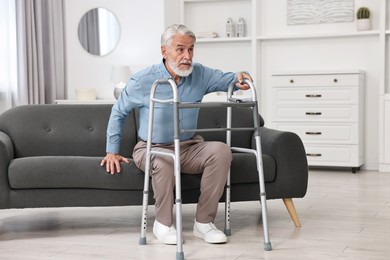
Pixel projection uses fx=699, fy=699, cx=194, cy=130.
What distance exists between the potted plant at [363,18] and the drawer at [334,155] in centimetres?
113

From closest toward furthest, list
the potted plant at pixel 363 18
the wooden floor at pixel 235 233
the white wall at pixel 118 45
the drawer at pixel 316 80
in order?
the wooden floor at pixel 235 233 → the drawer at pixel 316 80 → the potted plant at pixel 363 18 → the white wall at pixel 118 45

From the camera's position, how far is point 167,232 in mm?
3465

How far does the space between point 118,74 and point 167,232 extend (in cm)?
373

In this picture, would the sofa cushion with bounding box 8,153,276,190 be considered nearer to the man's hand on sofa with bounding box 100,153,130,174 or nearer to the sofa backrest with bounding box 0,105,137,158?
the man's hand on sofa with bounding box 100,153,130,174

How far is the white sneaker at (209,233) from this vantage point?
345cm

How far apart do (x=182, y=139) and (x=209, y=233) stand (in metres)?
0.52

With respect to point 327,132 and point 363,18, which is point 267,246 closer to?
point 327,132

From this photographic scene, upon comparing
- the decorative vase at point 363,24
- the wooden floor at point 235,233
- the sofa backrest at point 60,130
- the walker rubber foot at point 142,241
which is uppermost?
the decorative vase at point 363,24

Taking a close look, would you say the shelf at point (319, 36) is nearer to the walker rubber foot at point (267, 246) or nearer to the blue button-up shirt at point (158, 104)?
the blue button-up shirt at point (158, 104)

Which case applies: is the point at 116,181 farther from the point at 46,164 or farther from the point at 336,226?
the point at 336,226

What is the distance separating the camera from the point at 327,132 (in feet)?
21.4

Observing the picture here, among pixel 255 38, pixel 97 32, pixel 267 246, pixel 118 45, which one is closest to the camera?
pixel 267 246

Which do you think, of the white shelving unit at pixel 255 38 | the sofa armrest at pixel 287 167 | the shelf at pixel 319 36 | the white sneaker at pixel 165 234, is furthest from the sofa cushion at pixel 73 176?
the shelf at pixel 319 36

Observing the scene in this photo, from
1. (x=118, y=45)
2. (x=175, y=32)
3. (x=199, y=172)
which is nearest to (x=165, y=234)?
(x=199, y=172)
